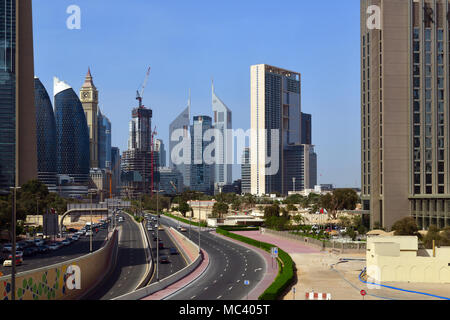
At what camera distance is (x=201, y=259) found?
6962 centimetres

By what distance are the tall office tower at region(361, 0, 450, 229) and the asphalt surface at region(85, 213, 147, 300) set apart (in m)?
52.0

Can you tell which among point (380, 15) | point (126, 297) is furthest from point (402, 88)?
point (126, 297)

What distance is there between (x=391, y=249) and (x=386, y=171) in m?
58.5

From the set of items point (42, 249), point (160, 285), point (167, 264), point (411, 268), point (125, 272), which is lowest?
point (167, 264)

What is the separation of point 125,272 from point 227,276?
640 inches

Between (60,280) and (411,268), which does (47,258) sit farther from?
(411,268)

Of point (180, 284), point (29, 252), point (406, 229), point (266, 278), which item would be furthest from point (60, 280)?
point (406, 229)

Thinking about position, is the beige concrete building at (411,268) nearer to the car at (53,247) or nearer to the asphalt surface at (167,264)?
the asphalt surface at (167,264)

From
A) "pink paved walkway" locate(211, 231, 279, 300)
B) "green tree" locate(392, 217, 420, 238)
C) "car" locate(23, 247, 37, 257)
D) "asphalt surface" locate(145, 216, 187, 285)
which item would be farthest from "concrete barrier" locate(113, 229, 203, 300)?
"green tree" locate(392, 217, 420, 238)

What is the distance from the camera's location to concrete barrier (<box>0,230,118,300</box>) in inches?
1352

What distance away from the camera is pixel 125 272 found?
65.7 meters

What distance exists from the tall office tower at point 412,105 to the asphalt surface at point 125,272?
52.0m
